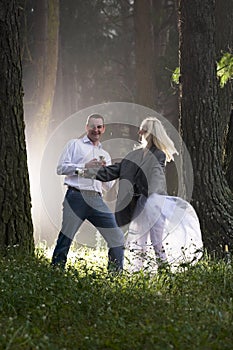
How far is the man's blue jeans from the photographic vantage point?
9.94 m

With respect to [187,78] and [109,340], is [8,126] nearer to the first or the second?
[187,78]

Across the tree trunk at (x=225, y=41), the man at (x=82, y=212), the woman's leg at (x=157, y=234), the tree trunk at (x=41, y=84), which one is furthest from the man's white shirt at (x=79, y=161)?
the tree trunk at (x=41, y=84)

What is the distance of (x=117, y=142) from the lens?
111ft

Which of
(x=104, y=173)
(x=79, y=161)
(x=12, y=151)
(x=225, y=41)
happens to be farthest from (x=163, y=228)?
(x=225, y=41)

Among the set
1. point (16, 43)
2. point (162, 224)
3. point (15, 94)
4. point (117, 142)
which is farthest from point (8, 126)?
point (117, 142)

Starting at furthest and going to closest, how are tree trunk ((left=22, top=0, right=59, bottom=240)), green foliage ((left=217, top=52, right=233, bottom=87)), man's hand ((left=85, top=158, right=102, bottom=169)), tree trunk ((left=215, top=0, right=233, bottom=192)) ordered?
tree trunk ((left=22, top=0, right=59, bottom=240)) < tree trunk ((left=215, top=0, right=233, bottom=192)) < green foliage ((left=217, top=52, right=233, bottom=87)) < man's hand ((left=85, top=158, right=102, bottom=169))

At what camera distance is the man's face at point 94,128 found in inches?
402

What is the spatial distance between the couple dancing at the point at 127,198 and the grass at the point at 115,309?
3.96 ft

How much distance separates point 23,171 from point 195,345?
17.1 ft

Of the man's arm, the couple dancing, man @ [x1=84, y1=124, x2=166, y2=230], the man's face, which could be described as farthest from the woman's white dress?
the man's face

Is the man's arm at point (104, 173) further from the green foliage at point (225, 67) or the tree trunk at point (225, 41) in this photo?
the tree trunk at point (225, 41)

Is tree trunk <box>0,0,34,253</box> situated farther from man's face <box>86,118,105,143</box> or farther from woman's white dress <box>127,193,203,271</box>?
woman's white dress <box>127,193,203,271</box>

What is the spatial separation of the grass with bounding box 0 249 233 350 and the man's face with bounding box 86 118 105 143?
6.57ft

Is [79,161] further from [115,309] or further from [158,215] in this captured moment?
[115,309]
